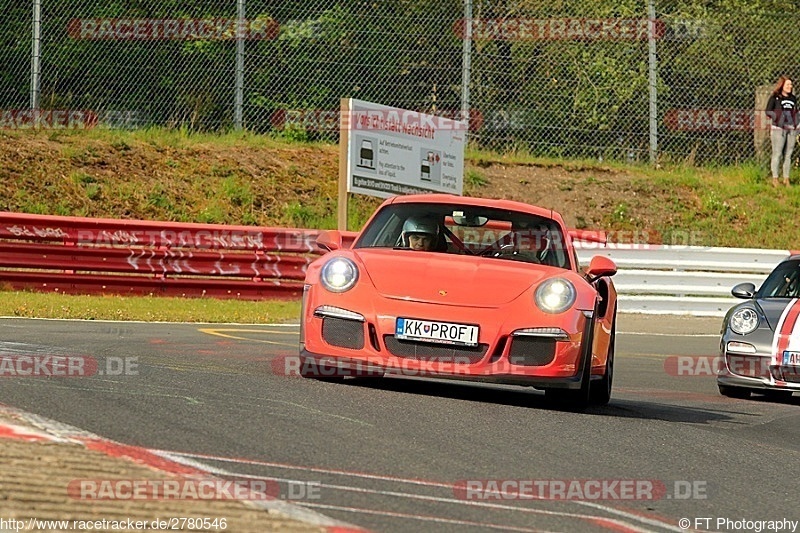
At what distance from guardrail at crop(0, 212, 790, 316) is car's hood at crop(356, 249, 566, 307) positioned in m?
A: 9.07

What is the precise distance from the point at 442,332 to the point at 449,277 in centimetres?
43

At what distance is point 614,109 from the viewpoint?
22.8 m

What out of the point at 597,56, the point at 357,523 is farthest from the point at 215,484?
the point at 597,56

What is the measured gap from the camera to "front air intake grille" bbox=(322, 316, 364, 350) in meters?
8.37

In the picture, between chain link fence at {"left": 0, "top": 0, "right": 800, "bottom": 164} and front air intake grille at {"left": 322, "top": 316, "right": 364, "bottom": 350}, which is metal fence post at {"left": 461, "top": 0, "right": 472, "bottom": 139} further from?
front air intake grille at {"left": 322, "top": 316, "right": 364, "bottom": 350}

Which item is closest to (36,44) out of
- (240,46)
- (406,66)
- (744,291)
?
(240,46)

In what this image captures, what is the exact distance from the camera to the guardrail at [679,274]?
19906 millimetres

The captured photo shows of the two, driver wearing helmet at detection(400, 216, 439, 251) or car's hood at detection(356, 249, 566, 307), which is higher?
driver wearing helmet at detection(400, 216, 439, 251)

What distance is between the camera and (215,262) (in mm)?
18547

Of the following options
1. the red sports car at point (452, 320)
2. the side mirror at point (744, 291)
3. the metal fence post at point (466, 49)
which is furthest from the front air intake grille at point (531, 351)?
the metal fence post at point (466, 49)

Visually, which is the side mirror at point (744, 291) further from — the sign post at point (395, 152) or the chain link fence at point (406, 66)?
the chain link fence at point (406, 66)

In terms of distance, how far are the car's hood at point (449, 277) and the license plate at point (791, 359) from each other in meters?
2.74

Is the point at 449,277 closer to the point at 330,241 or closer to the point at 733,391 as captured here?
the point at 330,241

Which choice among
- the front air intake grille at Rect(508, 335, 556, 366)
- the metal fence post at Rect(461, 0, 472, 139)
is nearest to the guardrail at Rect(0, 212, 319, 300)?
the metal fence post at Rect(461, 0, 472, 139)
